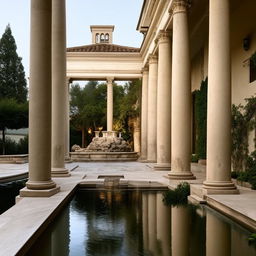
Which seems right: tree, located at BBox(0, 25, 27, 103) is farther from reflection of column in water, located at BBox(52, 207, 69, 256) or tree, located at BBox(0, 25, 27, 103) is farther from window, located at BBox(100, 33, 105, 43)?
reflection of column in water, located at BBox(52, 207, 69, 256)

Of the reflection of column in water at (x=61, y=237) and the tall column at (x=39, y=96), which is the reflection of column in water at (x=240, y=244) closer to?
the reflection of column in water at (x=61, y=237)

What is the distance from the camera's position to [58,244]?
10648 millimetres

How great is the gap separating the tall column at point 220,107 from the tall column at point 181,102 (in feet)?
19.6

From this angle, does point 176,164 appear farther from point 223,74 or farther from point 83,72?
point 83,72

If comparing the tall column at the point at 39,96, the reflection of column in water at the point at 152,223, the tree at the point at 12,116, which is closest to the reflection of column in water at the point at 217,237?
the reflection of column in water at the point at 152,223

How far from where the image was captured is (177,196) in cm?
1875

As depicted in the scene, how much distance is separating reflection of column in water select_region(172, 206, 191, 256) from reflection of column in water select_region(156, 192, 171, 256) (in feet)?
0.52

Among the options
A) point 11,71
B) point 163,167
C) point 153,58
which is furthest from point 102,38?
point 163,167

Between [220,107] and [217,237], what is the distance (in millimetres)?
8198

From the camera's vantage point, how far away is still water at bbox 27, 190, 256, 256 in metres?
10.0

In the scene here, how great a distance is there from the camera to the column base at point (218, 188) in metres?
17.9

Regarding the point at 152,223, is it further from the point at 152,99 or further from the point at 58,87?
the point at 152,99

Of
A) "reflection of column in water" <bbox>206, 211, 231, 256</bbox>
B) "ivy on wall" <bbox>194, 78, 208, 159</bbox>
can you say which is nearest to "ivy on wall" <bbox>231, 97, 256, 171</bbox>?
"ivy on wall" <bbox>194, 78, 208, 159</bbox>

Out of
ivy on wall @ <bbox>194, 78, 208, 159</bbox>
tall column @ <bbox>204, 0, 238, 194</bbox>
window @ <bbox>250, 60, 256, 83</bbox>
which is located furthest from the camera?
ivy on wall @ <bbox>194, 78, 208, 159</bbox>
